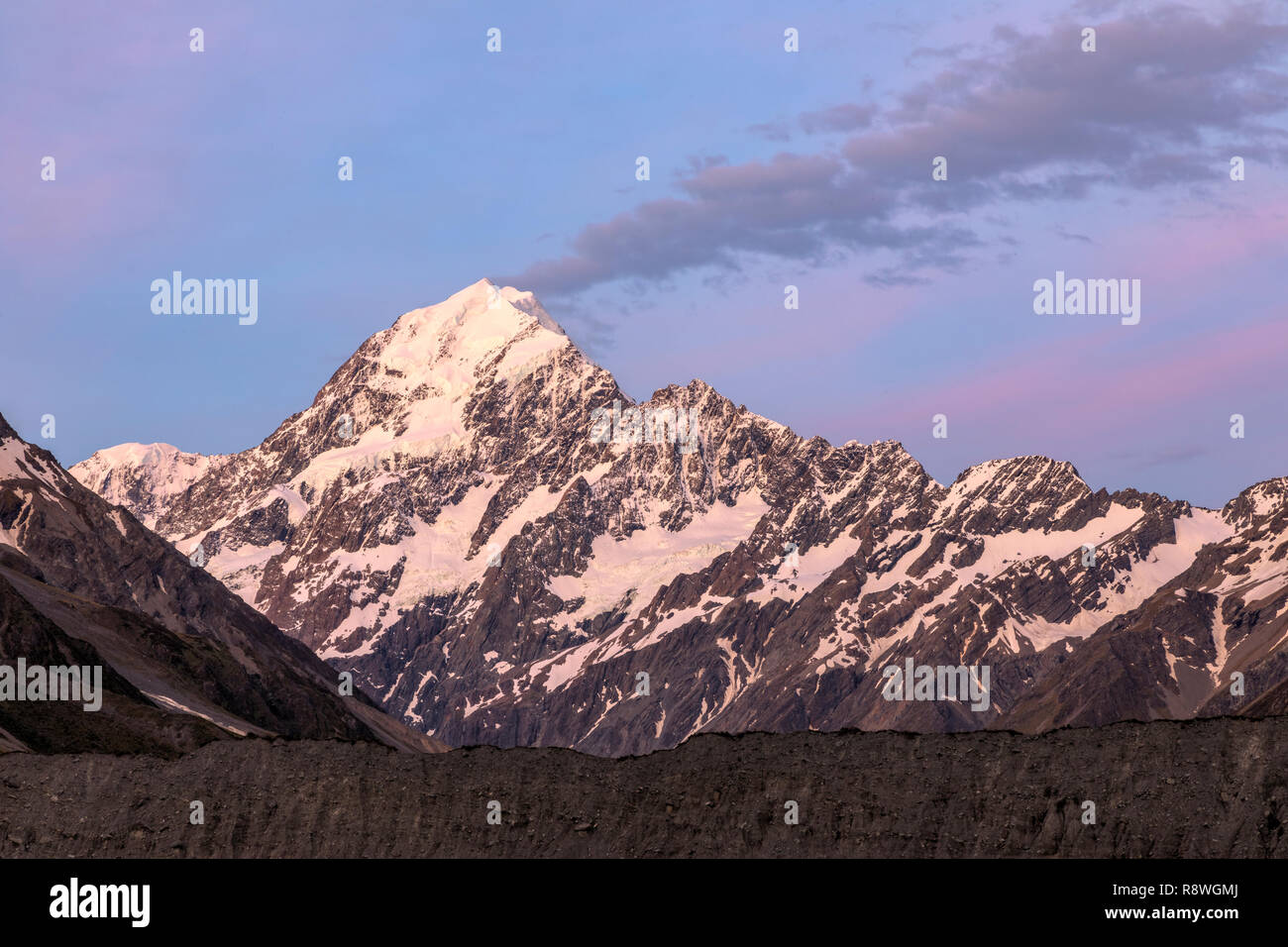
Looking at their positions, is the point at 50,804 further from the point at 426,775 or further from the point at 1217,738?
the point at 1217,738

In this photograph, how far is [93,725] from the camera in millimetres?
196375

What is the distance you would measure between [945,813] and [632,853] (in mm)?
17930

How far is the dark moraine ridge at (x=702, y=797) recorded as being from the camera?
97.4 meters

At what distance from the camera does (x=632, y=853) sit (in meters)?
99.2

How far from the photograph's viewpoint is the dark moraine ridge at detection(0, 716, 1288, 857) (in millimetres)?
97438

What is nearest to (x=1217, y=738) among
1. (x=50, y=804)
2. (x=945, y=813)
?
(x=945, y=813)

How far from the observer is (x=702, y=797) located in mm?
102688
